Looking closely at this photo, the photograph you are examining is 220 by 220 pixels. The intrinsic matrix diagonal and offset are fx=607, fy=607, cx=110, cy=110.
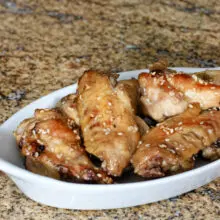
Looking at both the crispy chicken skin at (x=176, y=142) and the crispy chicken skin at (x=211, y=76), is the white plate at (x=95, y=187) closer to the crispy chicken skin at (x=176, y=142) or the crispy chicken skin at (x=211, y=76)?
the crispy chicken skin at (x=176, y=142)

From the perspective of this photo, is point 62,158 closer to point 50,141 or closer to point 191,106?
point 50,141

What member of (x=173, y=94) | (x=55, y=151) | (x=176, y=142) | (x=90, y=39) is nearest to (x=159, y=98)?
(x=173, y=94)

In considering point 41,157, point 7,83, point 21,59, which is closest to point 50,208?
point 41,157

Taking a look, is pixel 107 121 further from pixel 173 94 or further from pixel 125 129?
pixel 173 94

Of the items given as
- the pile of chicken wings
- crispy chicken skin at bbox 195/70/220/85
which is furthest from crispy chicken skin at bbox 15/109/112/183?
crispy chicken skin at bbox 195/70/220/85

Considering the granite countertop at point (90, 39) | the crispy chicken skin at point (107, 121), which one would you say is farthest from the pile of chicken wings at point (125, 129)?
the granite countertop at point (90, 39)

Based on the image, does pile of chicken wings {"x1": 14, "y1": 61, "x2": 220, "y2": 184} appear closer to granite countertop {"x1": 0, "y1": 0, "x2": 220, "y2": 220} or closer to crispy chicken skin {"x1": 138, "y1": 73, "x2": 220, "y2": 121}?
crispy chicken skin {"x1": 138, "y1": 73, "x2": 220, "y2": 121}
